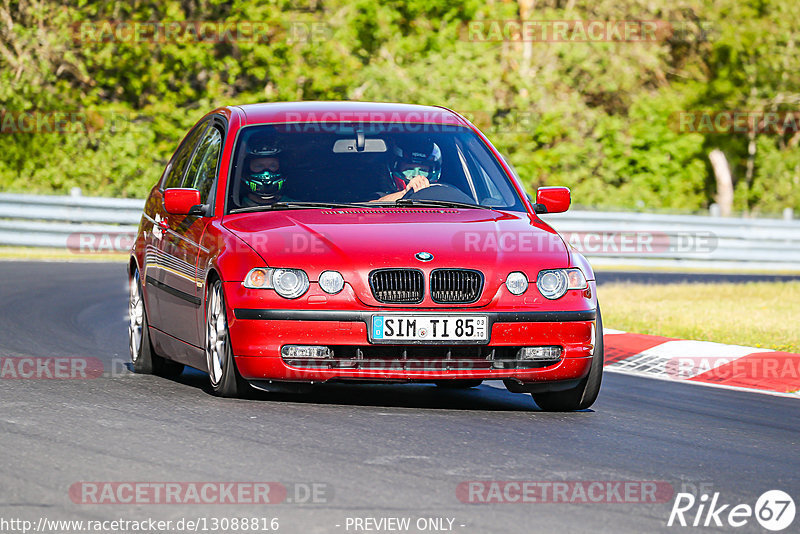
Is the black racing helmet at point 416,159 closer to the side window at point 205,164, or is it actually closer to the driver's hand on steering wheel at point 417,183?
the driver's hand on steering wheel at point 417,183

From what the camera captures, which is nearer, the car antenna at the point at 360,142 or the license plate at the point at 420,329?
the license plate at the point at 420,329

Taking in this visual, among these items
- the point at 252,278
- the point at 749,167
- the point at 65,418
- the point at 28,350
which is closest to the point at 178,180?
the point at 28,350

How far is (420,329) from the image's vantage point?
7480mm

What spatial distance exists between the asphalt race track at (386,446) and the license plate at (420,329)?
41 centimetres

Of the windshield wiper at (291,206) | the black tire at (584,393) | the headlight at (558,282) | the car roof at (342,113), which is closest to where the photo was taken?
the headlight at (558,282)

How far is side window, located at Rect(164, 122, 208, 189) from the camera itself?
978 cm

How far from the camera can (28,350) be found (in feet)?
33.3

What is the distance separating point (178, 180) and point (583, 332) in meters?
3.29

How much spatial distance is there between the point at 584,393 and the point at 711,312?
22.7 feet

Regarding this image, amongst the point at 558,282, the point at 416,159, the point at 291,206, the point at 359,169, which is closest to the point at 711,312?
the point at 416,159

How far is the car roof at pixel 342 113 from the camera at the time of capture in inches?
356

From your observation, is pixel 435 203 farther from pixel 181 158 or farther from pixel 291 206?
pixel 181 158

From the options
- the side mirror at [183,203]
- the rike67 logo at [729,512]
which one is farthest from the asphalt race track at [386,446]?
the side mirror at [183,203]

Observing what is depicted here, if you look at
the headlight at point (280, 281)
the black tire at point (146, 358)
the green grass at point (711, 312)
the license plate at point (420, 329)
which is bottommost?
the green grass at point (711, 312)
